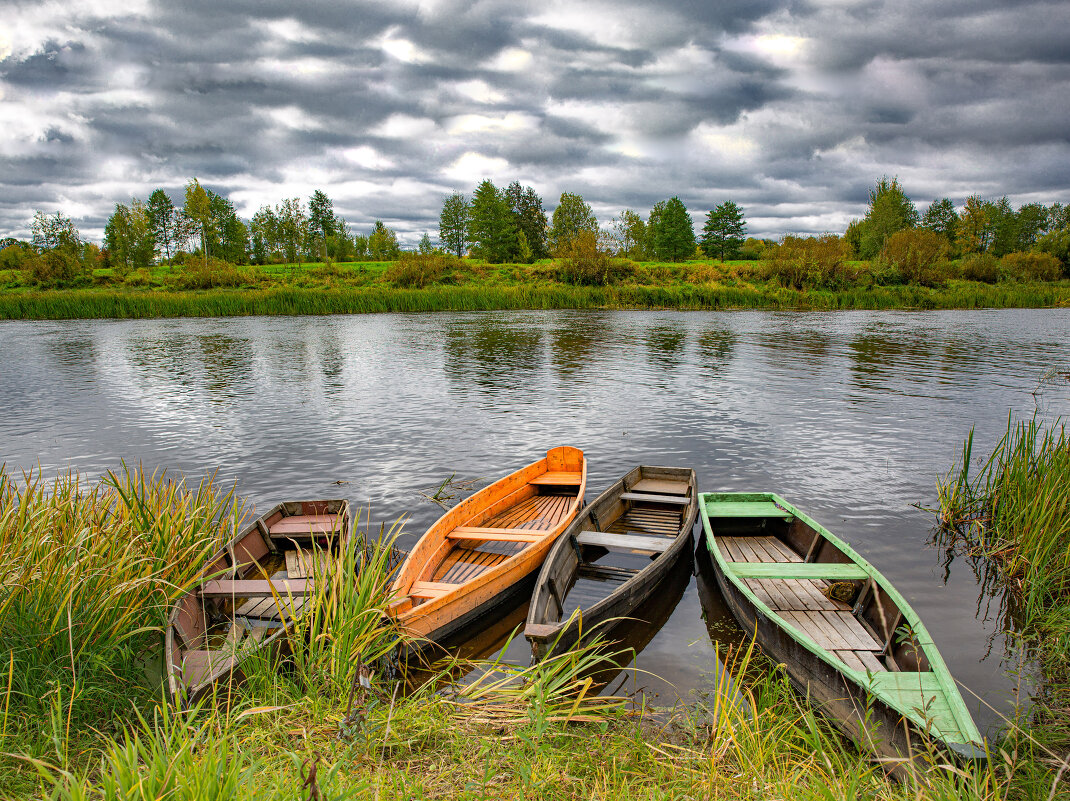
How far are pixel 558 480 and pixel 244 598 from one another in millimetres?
4986

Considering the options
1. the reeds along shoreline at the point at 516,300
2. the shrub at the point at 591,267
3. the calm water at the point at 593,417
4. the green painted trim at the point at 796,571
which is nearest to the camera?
the green painted trim at the point at 796,571

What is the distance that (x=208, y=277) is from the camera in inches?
2362

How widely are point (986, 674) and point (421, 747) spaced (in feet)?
18.1

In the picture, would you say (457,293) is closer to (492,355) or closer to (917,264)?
A: (492,355)

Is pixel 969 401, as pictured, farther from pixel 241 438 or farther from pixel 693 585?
pixel 241 438

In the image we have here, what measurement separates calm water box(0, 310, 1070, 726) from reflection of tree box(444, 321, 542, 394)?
20 centimetres

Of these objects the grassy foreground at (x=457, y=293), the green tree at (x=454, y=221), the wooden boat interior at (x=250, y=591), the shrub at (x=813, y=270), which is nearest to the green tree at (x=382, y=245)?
the green tree at (x=454, y=221)

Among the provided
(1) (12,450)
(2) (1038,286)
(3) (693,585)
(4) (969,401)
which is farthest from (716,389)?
Answer: (2) (1038,286)

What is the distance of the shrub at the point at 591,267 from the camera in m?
58.9

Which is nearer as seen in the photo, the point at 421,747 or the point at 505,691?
the point at 421,747

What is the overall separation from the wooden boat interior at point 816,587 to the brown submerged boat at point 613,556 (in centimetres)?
78

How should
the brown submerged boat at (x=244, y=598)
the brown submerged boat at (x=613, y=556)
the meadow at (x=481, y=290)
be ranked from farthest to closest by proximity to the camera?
the meadow at (x=481, y=290), the brown submerged boat at (x=613, y=556), the brown submerged boat at (x=244, y=598)

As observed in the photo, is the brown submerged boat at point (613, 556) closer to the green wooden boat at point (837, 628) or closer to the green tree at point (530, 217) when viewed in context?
the green wooden boat at point (837, 628)

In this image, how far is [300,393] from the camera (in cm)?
1861
